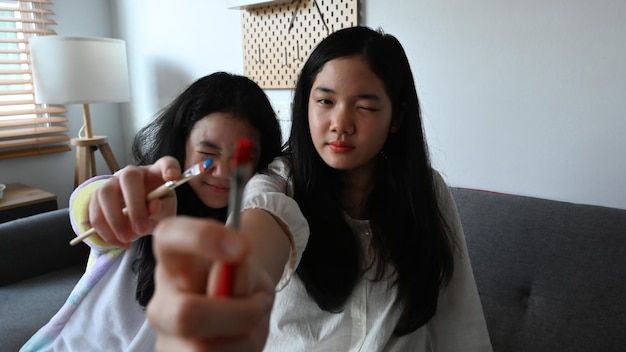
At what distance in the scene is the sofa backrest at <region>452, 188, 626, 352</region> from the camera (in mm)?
1040

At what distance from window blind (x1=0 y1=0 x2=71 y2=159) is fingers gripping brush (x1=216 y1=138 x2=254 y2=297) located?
2.70m

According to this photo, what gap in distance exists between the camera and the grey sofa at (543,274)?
3.42ft

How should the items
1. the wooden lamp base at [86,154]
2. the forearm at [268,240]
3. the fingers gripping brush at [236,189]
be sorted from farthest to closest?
the wooden lamp base at [86,154] → the forearm at [268,240] → the fingers gripping brush at [236,189]

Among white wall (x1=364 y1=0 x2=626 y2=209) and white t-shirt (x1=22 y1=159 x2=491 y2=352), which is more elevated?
white wall (x1=364 y1=0 x2=626 y2=209)

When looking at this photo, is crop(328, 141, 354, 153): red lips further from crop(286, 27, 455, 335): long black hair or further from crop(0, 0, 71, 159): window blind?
crop(0, 0, 71, 159): window blind

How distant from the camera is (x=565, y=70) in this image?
120cm

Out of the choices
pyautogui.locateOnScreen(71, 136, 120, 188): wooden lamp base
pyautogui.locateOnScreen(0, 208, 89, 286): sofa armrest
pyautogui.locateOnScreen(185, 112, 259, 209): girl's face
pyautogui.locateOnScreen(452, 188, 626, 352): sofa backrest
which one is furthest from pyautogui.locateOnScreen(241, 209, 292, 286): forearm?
pyautogui.locateOnScreen(71, 136, 120, 188): wooden lamp base

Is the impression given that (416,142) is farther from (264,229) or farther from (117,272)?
(117,272)

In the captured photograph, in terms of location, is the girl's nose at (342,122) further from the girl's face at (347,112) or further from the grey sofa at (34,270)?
the grey sofa at (34,270)

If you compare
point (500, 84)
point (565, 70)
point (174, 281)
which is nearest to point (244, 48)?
point (500, 84)

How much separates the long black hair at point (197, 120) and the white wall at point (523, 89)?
73 centimetres

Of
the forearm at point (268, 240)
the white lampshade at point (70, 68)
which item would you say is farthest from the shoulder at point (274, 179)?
the white lampshade at point (70, 68)

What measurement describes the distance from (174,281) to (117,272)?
0.74 m

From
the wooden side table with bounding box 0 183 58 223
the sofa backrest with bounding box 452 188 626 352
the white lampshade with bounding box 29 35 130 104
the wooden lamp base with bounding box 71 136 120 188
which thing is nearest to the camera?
the sofa backrest with bounding box 452 188 626 352
